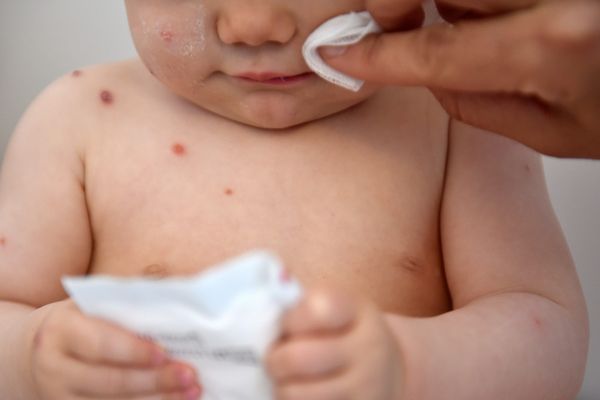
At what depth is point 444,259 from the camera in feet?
2.76

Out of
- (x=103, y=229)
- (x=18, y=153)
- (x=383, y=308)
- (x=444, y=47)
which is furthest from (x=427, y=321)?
(x=18, y=153)

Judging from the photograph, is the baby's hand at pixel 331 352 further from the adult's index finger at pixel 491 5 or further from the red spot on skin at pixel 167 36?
the red spot on skin at pixel 167 36

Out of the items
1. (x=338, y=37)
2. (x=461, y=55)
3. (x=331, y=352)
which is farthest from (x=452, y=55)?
(x=331, y=352)

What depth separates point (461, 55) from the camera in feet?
1.91

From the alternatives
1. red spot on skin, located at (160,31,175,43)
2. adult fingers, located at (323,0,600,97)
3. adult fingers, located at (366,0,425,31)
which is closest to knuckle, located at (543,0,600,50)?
adult fingers, located at (323,0,600,97)

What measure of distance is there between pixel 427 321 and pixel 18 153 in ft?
1.54

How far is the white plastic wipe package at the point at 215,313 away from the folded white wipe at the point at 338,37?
0.29 metres

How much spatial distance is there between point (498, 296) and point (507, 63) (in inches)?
11.0

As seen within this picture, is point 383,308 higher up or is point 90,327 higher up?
point 90,327

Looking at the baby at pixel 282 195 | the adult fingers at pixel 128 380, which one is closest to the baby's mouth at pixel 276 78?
the baby at pixel 282 195

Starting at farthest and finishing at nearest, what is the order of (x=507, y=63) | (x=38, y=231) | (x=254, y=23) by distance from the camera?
(x=38, y=231) → (x=254, y=23) → (x=507, y=63)

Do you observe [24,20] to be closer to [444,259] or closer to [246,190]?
[246,190]

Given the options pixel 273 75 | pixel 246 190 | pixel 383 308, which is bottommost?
pixel 383 308

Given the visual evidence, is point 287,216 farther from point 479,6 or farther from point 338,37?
point 479,6
